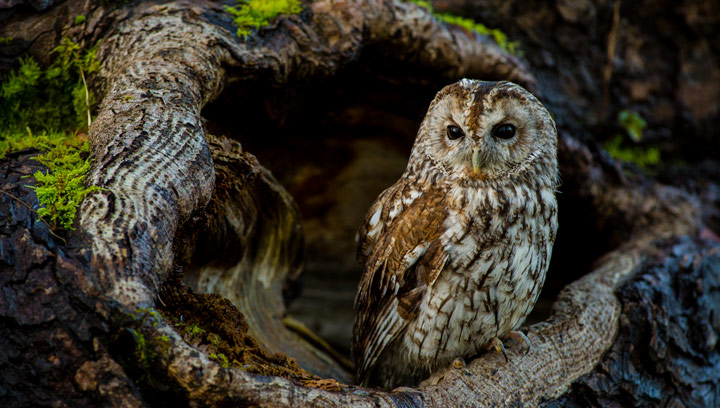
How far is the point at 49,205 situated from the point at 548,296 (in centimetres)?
337

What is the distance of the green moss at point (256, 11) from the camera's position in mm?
2529

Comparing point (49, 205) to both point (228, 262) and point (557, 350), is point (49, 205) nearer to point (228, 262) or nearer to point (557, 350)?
point (228, 262)

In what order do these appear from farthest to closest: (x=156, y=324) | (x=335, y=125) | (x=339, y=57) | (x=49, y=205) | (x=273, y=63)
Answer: (x=335, y=125) → (x=339, y=57) → (x=273, y=63) → (x=49, y=205) → (x=156, y=324)

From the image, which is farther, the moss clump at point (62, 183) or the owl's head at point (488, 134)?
the owl's head at point (488, 134)

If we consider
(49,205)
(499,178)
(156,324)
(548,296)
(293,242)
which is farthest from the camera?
(548,296)

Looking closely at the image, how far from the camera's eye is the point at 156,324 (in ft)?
4.94

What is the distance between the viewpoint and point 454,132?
7.50 feet

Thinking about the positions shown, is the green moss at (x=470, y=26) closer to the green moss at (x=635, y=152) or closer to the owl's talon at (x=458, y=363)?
the green moss at (x=635, y=152)

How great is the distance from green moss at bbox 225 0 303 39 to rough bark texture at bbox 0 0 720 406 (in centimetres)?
5

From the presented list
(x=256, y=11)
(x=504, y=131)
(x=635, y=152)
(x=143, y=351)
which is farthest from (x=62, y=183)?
(x=635, y=152)

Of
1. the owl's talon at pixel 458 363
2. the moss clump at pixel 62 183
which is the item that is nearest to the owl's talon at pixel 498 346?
the owl's talon at pixel 458 363

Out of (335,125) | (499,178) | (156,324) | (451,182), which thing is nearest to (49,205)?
(156,324)

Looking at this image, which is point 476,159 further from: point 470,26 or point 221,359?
point 470,26

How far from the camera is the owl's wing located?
2263 mm
